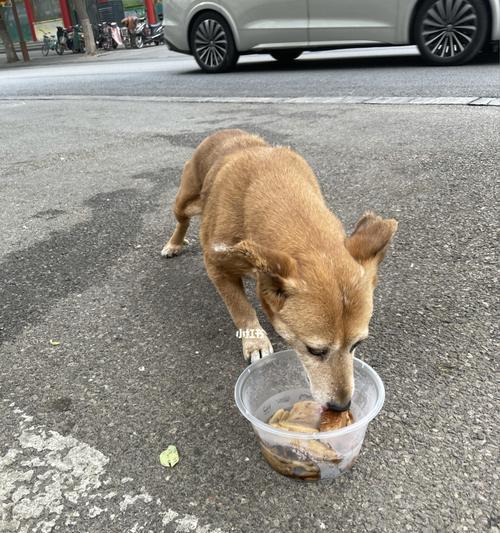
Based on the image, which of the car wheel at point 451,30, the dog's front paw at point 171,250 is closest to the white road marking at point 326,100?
the car wheel at point 451,30

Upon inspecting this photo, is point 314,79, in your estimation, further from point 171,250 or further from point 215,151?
point 171,250

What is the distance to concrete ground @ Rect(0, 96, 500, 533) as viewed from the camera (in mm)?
1873

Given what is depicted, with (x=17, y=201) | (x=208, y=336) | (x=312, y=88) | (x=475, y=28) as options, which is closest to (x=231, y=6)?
(x=312, y=88)

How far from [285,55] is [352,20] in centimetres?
327

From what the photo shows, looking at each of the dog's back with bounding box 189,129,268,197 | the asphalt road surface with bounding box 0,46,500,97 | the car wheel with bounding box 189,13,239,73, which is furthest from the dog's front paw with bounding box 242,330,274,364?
the car wheel with bounding box 189,13,239,73

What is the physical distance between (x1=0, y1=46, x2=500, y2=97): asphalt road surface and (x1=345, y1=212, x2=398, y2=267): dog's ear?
590 cm

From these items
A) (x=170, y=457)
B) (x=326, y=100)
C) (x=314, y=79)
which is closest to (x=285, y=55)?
(x=314, y=79)

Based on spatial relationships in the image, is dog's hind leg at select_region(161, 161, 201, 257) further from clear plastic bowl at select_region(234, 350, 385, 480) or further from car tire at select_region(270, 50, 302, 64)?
car tire at select_region(270, 50, 302, 64)

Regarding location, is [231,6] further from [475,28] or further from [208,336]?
[208,336]

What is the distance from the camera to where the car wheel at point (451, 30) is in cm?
878

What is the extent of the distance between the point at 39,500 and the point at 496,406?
188cm

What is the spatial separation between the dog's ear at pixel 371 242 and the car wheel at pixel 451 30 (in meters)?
8.24

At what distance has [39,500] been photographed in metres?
1.94

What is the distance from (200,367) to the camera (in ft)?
8.68
